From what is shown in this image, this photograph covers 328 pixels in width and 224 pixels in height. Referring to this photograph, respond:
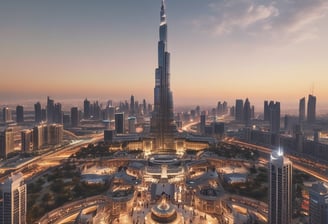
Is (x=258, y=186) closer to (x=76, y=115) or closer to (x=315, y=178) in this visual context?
(x=315, y=178)

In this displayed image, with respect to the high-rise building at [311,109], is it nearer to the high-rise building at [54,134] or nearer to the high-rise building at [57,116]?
the high-rise building at [54,134]

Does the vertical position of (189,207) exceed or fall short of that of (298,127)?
it falls short

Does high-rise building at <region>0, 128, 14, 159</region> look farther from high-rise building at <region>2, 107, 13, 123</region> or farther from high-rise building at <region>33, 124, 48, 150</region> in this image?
high-rise building at <region>2, 107, 13, 123</region>

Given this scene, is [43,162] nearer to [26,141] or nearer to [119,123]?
[26,141]

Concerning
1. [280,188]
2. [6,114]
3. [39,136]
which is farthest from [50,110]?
[280,188]

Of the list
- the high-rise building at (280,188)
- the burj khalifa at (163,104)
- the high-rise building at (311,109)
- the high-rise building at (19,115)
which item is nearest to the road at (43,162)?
the burj khalifa at (163,104)

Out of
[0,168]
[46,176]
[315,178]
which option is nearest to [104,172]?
[46,176]
